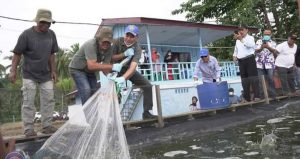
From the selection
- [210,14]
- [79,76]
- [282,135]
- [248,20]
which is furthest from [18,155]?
[210,14]

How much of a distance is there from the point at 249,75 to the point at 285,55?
1.40m

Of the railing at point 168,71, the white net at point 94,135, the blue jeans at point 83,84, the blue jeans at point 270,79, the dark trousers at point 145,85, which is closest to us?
Answer: the white net at point 94,135

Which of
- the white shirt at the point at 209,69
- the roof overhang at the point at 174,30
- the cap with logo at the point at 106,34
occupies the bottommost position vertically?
the white shirt at the point at 209,69

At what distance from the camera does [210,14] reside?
69.9 ft

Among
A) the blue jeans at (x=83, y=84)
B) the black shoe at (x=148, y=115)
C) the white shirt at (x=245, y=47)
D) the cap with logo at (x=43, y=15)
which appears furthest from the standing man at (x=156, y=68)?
the cap with logo at (x=43, y=15)

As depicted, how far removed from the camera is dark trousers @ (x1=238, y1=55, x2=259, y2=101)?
8808 mm

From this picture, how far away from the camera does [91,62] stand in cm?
539

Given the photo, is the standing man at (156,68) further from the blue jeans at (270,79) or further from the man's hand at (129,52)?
the man's hand at (129,52)

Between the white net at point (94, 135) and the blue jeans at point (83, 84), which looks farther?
the blue jeans at point (83, 84)

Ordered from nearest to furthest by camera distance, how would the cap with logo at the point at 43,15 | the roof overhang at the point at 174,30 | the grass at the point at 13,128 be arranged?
the cap with logo at the point at 43,15
the grass at the point at 13,128
the roof overhang at the point at 174,30

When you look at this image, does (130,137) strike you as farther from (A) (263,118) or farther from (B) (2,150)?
(B) (2,150)

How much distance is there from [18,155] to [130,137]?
310cm

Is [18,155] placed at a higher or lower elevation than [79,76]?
lower

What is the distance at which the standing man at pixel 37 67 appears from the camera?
5508 millimetres
